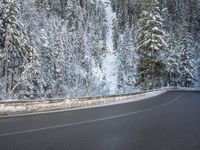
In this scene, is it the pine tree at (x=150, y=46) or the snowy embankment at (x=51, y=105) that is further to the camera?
the pine tree at (x=150, y=46)

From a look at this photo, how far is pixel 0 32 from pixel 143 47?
19.0m

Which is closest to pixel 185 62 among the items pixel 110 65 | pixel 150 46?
pixel 150 46

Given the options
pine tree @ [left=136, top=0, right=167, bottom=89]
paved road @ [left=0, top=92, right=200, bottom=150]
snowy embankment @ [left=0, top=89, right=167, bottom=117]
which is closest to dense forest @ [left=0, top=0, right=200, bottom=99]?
pine tree @ [left=136, top=0, right=167, bottom=89]

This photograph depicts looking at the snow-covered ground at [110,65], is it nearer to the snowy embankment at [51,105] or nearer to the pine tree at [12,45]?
the pine tree at [12,45]

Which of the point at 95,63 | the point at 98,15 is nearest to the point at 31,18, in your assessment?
the point at 95,63

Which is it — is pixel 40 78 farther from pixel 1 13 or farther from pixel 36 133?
pixel 36 133

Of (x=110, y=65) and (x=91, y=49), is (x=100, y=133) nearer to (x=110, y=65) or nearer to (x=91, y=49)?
(x=91, y=49)

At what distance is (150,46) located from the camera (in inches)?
1601

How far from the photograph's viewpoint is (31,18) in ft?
127

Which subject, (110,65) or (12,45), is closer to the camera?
(12,45)

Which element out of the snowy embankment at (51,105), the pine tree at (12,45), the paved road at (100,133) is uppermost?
the pine tree at (12,45)

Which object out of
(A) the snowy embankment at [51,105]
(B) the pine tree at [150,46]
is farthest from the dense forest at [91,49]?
(A) the snowy embankment at [51,105]

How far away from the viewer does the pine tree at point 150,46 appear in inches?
1607

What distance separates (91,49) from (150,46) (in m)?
39.5
